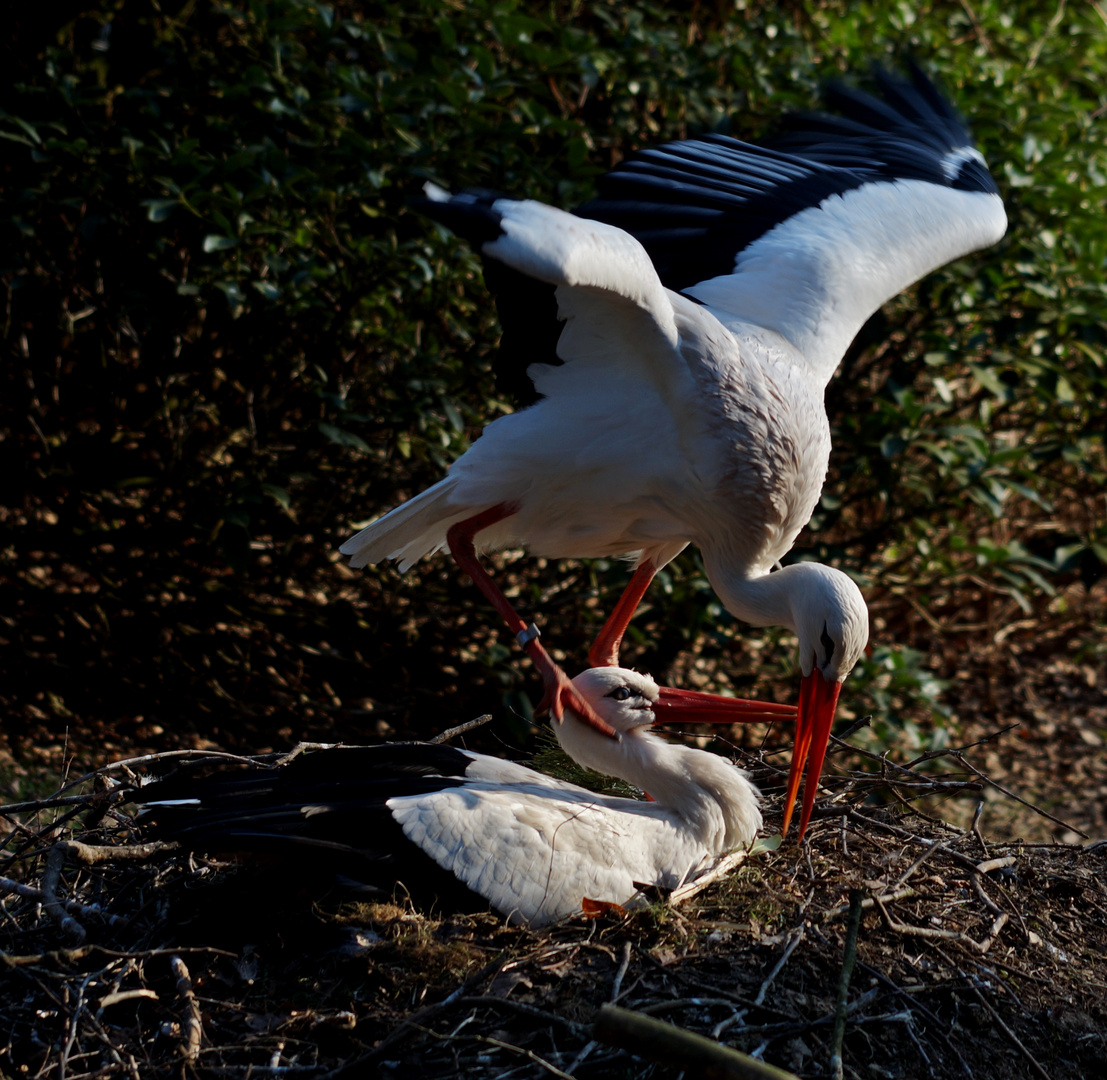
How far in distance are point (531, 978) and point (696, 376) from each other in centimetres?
194

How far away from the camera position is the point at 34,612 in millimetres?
5684

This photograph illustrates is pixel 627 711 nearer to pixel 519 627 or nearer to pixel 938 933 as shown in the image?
pixel 519 627

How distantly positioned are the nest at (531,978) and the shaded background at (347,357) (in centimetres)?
210

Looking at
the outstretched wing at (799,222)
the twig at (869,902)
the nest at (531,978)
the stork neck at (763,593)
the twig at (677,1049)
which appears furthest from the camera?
the outstretched wing at (799,222)

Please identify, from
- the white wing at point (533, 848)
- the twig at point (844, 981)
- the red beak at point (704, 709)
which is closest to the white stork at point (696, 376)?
the red beak at point (704, 709)

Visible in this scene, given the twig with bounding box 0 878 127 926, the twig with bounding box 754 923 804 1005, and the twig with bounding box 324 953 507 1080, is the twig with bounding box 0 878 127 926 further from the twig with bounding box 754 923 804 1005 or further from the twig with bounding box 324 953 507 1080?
the twig with bounding box 754 923 804 1005

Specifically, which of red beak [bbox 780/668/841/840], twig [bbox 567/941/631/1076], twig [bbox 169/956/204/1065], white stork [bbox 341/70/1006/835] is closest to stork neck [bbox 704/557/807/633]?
white stork [bbox 341/70/1006/835]

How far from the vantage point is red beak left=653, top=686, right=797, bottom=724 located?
3.71 meters

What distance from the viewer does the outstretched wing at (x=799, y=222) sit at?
4.52m

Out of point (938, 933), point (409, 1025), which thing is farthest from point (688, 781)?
point (409, 1025)

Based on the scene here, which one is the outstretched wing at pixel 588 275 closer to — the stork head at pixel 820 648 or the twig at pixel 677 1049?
the stork head at pixel 820 648

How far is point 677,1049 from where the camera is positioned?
2180 millimetres

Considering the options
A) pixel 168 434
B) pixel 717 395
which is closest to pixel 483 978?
pixel 717 395

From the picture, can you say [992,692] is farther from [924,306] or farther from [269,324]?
[269,324]
